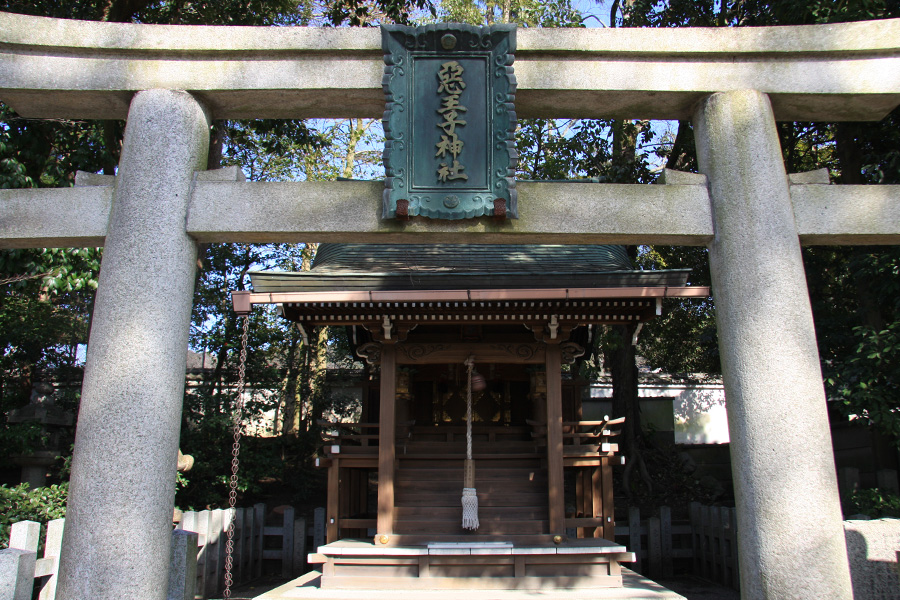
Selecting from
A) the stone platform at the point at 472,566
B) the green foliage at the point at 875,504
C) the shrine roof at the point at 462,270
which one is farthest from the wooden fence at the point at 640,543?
the shrine roof at the point at 462,270

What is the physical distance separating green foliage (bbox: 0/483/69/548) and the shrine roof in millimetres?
3593

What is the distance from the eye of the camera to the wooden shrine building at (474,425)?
8.17 meters

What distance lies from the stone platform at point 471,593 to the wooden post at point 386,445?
2.88ft

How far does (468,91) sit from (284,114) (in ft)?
4.53

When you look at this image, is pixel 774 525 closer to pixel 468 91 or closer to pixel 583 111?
pixel 583 111

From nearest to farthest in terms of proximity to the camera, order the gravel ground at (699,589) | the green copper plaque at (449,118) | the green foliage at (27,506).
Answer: the green copper plaque at (449,118) < the green foliage at (27,506) < the gravel ground at (699,589)

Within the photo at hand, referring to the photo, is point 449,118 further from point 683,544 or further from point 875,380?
point 683,544

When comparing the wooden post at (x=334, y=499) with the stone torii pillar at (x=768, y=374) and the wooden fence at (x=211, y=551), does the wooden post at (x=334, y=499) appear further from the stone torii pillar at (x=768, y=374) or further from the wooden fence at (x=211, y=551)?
the stone torii pillar at (x=768, y=374)

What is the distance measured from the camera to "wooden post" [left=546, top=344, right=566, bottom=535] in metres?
8.75

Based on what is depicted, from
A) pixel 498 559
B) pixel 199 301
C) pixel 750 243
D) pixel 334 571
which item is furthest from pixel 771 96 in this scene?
pixel 199 301

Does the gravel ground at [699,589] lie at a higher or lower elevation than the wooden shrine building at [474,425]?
lower

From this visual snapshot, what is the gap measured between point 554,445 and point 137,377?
6.15 meters

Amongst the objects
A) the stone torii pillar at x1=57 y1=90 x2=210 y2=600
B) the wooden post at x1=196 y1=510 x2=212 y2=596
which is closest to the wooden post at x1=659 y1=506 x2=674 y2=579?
the wooden post at x1=196 y1=510 x2=212 y2=596

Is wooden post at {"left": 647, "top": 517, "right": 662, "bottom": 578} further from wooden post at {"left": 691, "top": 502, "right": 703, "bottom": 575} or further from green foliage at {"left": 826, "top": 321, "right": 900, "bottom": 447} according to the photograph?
green foliage at {"left": 826, "top": 321, "right": 900, "bottom": 447}
